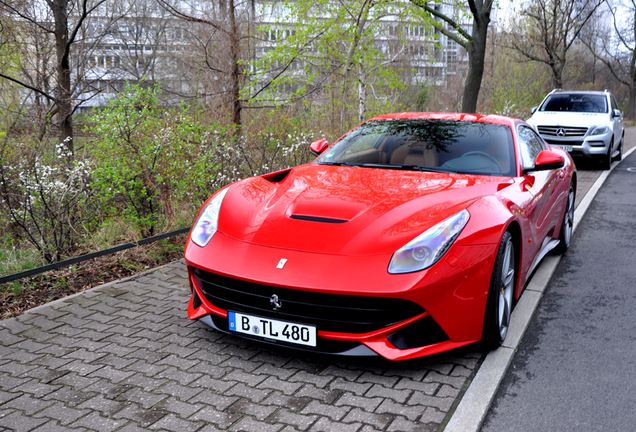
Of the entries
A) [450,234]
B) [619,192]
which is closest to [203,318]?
[450,234]

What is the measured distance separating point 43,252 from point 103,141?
195 cm

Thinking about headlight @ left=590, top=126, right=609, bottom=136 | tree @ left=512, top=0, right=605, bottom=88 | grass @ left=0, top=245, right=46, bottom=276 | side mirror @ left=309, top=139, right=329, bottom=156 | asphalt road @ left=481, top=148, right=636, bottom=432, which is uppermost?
tree @ left=512, top=0, right=605, bottom=88

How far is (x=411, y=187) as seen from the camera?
3.84m

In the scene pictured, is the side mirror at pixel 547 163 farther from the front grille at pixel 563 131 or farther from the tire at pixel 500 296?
the front grille at pixel 563 131

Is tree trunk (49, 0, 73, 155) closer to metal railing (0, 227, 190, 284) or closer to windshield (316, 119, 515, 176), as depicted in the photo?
metal railing (0, 227, 190, 284)

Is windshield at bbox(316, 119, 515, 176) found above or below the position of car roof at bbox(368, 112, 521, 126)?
below

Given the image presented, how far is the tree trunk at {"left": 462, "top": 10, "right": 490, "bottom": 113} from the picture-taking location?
1477 centimetres

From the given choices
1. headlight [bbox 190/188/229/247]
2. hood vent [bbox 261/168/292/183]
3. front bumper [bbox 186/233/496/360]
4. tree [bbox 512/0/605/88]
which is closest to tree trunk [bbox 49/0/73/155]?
hood vent [bbox 261/168/292/183]

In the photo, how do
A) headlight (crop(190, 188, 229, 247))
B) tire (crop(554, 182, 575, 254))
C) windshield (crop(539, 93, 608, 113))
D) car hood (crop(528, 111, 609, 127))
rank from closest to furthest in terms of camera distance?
headlight (crop(190, 188, 229, 247)), tire (crop(554, 182, 575, 254)), car hood (crop(528, 111, 609, 127)), windshield (crop(539, 93, 608, 113))

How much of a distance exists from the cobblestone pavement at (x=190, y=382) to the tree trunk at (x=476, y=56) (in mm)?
12654

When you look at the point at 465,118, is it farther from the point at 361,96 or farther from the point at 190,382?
the point at 361,96

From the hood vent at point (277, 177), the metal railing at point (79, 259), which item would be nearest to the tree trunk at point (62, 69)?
the metal railing at point (79, 259)

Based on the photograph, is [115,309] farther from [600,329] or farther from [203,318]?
[600,329]

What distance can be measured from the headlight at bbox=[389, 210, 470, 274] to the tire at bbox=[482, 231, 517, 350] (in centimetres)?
38
